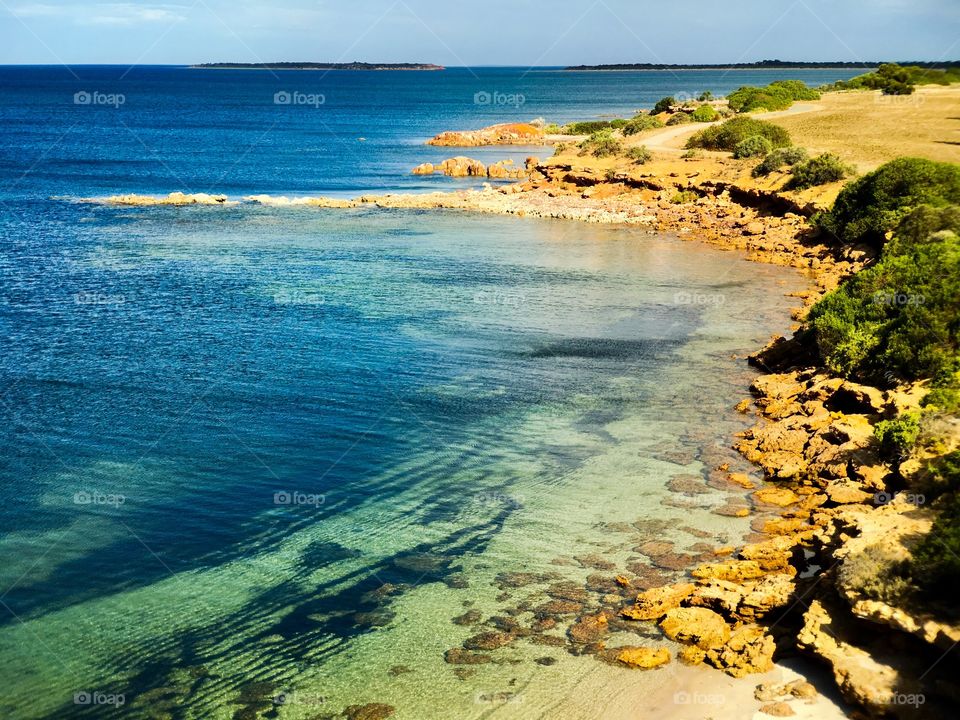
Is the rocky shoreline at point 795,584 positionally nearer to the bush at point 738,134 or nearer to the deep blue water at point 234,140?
the bush at point 738,134

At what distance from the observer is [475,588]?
14359mm

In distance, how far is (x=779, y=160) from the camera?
4638 centimetres

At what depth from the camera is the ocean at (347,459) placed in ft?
41.2

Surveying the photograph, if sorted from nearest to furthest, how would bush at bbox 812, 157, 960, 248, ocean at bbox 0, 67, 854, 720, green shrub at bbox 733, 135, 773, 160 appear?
ocean at bbox 0, 67, 854, 720, bush at bbox 812, 157, 960, 248, green shrub at bbox 733, 135, 773, 160

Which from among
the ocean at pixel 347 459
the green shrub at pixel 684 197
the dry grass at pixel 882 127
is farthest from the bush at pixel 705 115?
the ocean at pixel 347 459

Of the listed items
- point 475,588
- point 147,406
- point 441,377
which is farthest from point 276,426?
point 475,588

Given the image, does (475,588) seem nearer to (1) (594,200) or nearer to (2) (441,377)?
(2) (441,377)

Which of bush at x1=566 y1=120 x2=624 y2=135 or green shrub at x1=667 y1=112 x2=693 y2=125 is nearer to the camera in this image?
green shrub at x1=667 y1=112 x2=693 y2=125

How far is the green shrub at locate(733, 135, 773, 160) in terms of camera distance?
51094mm

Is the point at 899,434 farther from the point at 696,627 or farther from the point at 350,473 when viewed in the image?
the point at 350,473

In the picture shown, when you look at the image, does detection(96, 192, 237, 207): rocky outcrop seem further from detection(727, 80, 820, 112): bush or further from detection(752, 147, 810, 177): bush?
detection(727, 80, 820, 112): bush

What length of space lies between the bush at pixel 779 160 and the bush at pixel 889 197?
9423 millimetres

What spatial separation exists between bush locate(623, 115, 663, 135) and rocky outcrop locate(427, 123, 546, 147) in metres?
17.9

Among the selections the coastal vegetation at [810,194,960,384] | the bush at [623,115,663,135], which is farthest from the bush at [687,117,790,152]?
the coastal vegetation at [810,194,960,384]
